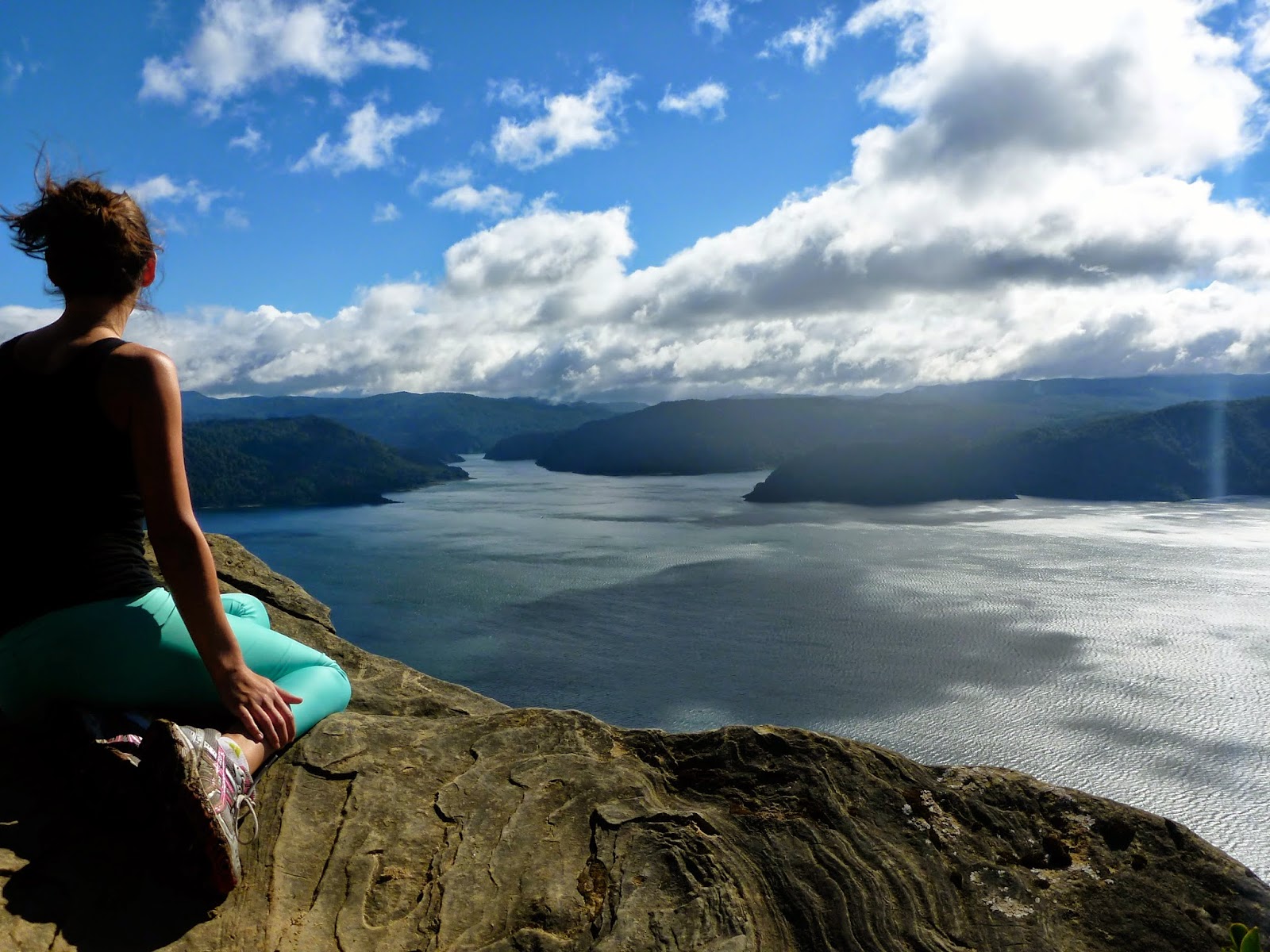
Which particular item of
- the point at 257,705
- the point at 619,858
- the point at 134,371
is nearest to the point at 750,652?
the point at 619,858

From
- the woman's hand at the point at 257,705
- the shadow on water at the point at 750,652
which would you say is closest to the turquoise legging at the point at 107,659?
the woman's hand at the point at 257,705

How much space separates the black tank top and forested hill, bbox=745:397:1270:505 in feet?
367

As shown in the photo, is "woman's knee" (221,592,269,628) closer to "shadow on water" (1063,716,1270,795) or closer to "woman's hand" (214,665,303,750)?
"woman's hand" (214,665,303,750)

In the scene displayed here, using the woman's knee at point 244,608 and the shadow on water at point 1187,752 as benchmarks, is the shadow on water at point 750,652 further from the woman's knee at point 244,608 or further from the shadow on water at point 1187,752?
the woman's knee at point 244,608

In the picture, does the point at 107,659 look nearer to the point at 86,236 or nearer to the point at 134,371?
the point at 134,371

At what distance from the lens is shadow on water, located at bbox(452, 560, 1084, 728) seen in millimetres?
36031

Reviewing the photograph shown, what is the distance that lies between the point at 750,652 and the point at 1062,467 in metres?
97.4

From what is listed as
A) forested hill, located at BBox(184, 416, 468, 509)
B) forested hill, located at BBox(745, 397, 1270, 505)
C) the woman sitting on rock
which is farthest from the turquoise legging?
forested hill, located at BBox(184, 416, 468, 509)

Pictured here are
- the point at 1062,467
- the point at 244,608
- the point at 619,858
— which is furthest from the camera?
the point at 1062,467

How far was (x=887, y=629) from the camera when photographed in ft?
156

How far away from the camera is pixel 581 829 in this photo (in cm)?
291

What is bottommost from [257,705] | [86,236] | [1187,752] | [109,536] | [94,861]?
[1187,752]

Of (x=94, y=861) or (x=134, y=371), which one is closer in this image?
(x=134, y=371)

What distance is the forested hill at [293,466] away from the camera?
118562 mm
